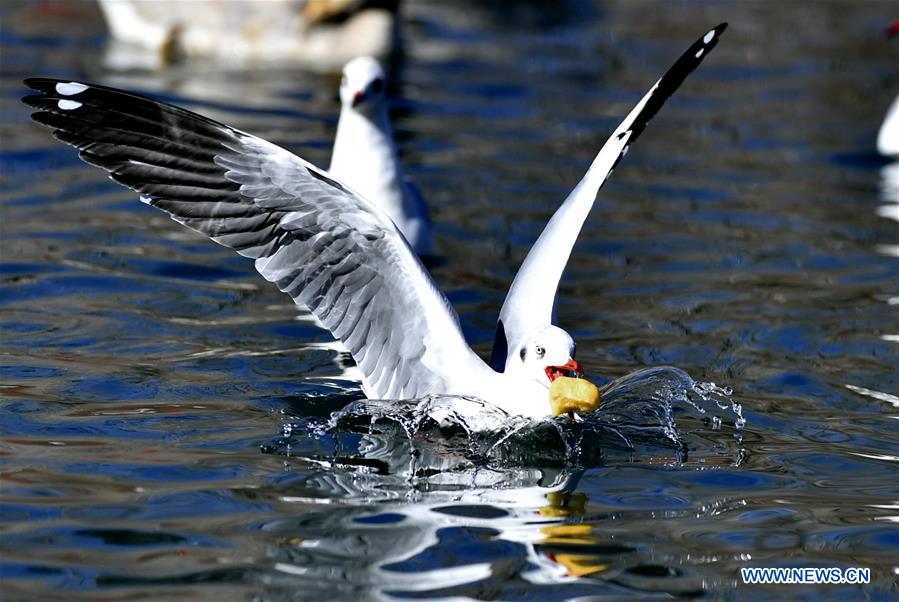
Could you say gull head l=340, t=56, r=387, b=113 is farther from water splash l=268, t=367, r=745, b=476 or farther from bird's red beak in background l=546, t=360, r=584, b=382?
bird's red beak in background l=546, t=360, r=584, b=382

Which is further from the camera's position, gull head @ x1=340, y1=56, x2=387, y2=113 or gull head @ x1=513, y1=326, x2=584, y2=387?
gull head @ x1=340, y1=56, x2=387, y2=113

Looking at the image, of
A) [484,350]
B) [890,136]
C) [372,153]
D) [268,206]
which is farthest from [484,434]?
[890,136]

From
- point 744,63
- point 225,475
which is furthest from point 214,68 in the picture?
point 225,475

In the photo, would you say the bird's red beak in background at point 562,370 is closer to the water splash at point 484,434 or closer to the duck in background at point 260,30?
the water splash at point 484,434

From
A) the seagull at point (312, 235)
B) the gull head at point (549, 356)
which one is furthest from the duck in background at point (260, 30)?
the gull head at point (549, 356)

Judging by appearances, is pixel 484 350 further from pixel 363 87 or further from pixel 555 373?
pixel 363 87

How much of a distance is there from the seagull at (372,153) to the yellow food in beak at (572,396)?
2.53 m

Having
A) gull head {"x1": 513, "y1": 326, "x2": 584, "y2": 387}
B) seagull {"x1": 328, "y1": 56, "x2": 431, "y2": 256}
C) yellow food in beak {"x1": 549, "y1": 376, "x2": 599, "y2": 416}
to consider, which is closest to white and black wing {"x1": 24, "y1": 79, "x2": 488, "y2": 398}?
gull head {"x1": 513, "y1": 326, "x2": 584, "y2": 387}

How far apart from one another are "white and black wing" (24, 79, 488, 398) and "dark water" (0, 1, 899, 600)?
0.48m

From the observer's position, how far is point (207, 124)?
20.0ft

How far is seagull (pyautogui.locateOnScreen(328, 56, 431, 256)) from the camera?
26.9ft

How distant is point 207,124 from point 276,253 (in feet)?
1.96

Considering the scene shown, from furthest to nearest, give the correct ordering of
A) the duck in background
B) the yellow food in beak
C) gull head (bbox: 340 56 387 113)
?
1. the duck in background
2. gull head (bbox: 340 56 387 113)
3. the yellow food in beak

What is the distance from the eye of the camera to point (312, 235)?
6141mm
